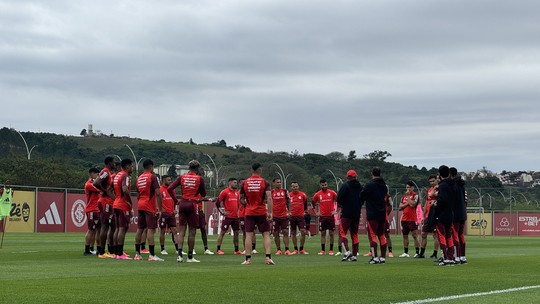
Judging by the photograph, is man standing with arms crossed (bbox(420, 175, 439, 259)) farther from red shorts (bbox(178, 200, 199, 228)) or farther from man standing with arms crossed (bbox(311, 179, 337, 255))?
red shorts (bbox(178, 200, 199, 228))

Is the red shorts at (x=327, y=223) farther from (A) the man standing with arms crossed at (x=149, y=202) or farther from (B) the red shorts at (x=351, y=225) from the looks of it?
(A) the man standing with arms crossed at (x=149, y=202)

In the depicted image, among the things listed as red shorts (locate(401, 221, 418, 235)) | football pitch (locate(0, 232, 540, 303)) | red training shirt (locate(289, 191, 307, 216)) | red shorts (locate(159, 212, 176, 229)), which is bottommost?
football pitch (locate(0, 232, 540, 303))

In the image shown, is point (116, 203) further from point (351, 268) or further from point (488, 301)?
point (488, 301)

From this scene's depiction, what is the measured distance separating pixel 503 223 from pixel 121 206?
56.0 m

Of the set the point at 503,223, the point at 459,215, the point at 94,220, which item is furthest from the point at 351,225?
the point at 503,223

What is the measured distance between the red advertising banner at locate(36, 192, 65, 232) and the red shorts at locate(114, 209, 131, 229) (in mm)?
29160

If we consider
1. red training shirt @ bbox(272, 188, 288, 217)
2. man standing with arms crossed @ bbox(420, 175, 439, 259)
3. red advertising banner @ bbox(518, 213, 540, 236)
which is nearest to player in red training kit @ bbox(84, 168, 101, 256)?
red training shirt @ bbox(272, 188, 288, 217)

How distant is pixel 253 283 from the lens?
13.8m

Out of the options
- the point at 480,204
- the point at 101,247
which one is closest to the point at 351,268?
the point at 101,247

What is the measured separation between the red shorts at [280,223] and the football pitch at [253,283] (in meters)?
7.43

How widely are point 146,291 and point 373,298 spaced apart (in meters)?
2.97

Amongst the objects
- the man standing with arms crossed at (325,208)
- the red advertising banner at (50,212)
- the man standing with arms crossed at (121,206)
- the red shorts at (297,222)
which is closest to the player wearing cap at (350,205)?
the man standing with arms crossed at (325,208)

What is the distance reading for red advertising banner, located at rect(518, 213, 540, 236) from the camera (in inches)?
2852

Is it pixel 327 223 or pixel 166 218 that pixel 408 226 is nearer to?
pixel 327 223
